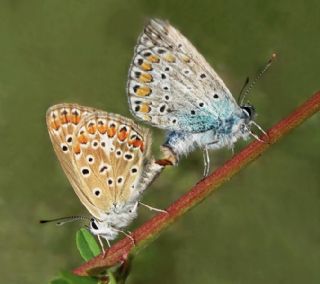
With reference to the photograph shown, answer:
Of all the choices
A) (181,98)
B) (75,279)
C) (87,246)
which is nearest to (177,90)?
(181,98)

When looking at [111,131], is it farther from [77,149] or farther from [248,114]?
[248,114]

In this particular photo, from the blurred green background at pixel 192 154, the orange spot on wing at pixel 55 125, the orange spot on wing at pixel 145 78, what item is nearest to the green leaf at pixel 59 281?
the orange spot on wing at pixel 55 125

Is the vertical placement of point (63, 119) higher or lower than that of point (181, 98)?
lower

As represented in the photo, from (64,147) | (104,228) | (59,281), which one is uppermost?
(59,281)

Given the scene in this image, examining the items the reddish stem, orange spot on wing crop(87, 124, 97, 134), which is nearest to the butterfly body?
orange spot on wing crop(87, 124, 97, 134)

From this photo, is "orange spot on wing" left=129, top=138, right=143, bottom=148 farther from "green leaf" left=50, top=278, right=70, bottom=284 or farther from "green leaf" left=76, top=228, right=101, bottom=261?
"green leaf" left=50, top=278, right=70, bottom=284

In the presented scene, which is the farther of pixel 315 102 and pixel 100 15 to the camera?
pixel 100 15

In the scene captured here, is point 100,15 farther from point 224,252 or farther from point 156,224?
point 156,224

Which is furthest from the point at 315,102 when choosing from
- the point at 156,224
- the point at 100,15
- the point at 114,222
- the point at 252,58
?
the point at 100,15
